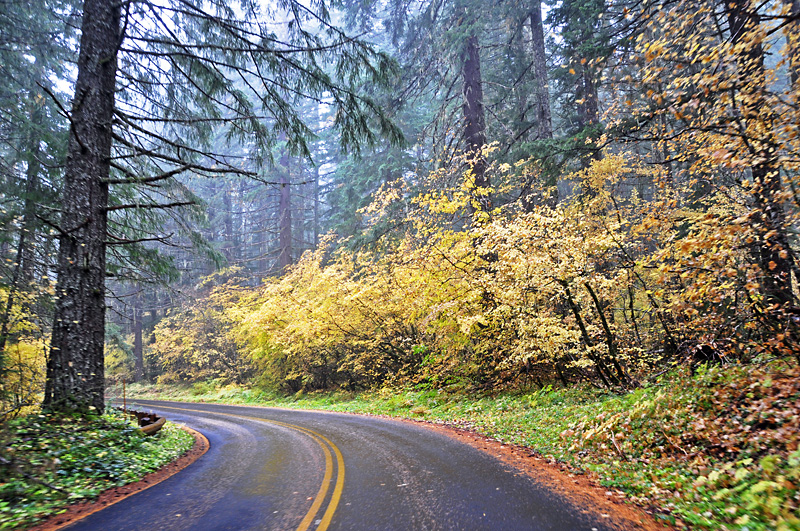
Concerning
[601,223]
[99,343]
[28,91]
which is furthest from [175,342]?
[601,223]

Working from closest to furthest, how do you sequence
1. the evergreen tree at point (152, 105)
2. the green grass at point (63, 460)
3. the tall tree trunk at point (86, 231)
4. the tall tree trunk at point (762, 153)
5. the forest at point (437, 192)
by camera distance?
the green grass at point (63, 460), the tall tree trunk at point (762, 153), the forest at point (437, 192), the tall tree trunk at point (86, 231), the evergreen tree at point (152, 105)

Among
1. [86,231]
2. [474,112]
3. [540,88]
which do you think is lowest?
[86,231]

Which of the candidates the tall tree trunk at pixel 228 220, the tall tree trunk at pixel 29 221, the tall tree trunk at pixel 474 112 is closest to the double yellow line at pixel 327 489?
the tall tree trunk at pixel 29 221

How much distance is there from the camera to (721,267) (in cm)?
632

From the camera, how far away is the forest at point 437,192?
6.13m

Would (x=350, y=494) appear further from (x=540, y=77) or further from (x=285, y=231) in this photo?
(x=285, y=231)

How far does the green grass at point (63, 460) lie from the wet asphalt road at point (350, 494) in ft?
2.09

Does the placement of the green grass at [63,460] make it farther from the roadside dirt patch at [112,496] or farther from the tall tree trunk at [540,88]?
the tall tree trunk at [540,88]

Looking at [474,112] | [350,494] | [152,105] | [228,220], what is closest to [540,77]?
[474,112]

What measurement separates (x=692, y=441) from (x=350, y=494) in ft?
15.2

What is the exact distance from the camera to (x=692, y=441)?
5.61 m

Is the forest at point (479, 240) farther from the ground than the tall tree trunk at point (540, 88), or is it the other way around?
the tall tree trunk at point (540, 88)

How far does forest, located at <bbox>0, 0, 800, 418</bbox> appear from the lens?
6133 mm

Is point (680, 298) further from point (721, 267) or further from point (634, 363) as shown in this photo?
point (634, 363)
